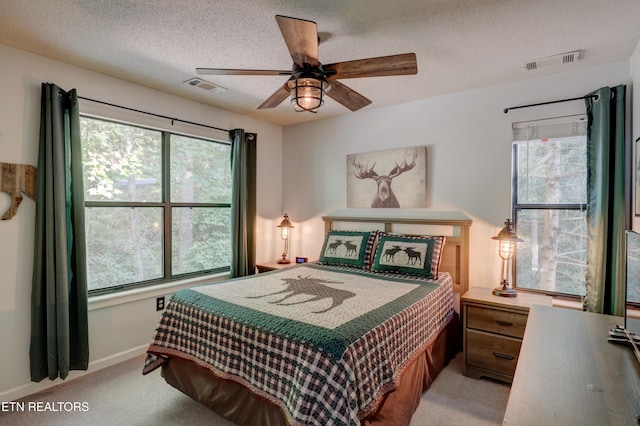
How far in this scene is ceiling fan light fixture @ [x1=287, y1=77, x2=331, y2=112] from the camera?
1903 mm

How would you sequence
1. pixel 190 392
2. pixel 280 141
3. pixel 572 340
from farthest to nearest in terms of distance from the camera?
pixel 280 141
pixel 190 392
pixel 572 340

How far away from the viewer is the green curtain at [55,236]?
241 cm

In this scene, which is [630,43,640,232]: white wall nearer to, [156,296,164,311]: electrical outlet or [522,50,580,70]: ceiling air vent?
[522,50,580,70]: ceiling air vent

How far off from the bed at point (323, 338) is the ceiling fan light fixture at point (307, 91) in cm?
123

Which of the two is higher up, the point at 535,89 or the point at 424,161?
the point at 535,89

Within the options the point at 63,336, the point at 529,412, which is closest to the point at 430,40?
the point at 529,412

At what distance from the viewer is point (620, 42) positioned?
223cm

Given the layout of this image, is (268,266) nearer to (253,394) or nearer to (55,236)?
(55,236)

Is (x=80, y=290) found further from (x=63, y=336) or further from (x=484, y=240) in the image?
(x=484, y=240)

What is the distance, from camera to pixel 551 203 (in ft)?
9.36

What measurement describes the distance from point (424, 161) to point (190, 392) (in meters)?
2.84

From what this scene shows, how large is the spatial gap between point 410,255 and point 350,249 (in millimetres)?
632

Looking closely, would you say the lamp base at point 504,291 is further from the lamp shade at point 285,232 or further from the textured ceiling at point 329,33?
the lamp shade at point 285,232

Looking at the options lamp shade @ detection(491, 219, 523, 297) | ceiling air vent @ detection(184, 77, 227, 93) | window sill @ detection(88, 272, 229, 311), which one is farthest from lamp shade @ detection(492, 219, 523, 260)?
window sill @ detection(88, 272, 229, 311)
